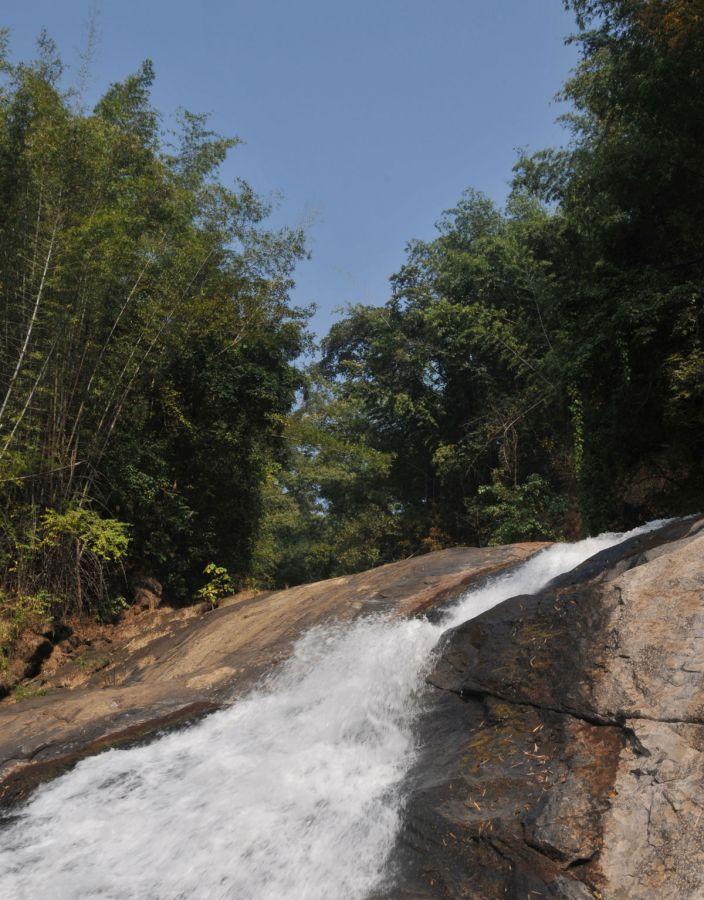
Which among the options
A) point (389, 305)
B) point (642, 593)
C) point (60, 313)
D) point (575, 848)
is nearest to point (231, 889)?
point (575, 848)

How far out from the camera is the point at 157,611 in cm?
1167

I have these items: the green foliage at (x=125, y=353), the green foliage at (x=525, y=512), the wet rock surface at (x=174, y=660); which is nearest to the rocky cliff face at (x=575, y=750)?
the wet rock surface at (x=174, y=660)

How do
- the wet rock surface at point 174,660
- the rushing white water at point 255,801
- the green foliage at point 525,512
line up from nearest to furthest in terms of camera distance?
the rushing white water at point 255,801, the wet rock surface at point 174,660, the green foliage at point 525,512

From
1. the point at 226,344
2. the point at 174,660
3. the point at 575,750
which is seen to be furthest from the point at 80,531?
the point at 575,750

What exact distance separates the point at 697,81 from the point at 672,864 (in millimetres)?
→ 10439

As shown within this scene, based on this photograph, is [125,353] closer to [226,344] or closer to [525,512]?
[226,344]

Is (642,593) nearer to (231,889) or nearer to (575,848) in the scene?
(575,848)

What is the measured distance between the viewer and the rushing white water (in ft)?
12.5

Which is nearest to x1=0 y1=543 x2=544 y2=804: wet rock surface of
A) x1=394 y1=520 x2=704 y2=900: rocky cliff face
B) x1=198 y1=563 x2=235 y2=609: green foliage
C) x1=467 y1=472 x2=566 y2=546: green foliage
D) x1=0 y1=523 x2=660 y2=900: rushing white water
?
x1=0 y1=523 x2=660 y2=900: rushing white water

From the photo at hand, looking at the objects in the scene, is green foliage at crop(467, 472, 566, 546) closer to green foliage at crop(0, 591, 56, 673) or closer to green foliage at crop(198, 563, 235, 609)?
green foliage at crop(198, 563, 235, 609)

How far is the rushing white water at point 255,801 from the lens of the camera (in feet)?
12.5

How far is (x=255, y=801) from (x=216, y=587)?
840cm

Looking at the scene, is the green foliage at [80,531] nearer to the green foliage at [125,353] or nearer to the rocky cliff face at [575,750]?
the green foliage at [125,353]

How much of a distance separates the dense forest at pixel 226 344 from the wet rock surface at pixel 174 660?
107cm
